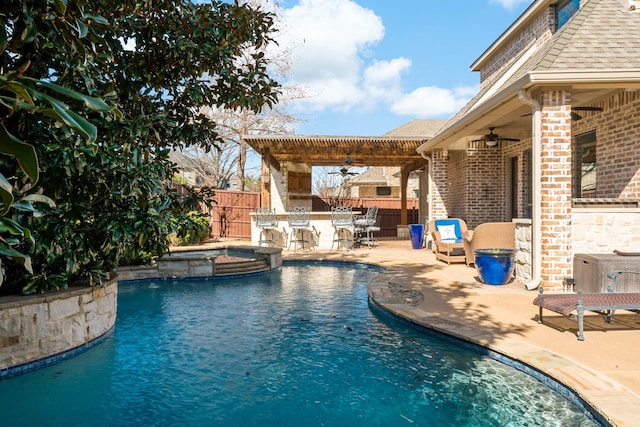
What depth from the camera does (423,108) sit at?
52219 millimetres

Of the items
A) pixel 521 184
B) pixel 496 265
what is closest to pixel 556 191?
pixel 496 265

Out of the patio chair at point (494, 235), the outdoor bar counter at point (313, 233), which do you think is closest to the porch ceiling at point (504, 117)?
the patio chair at point (494, 235)

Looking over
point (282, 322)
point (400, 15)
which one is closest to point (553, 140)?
point (282, 322)

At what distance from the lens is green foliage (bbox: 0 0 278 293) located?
8.54ft

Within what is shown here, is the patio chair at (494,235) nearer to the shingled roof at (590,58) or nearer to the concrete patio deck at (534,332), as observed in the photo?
the concrete patio deck at (534,332)

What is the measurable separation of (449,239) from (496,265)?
11.3 ft

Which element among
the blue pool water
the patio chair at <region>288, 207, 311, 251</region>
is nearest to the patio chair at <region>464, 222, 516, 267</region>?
the blue pool water

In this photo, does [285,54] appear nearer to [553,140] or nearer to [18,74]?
[553,140]

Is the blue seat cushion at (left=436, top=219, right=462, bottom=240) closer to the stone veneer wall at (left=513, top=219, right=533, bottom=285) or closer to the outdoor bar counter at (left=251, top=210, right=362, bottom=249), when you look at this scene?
the stone veneer wall at (left=513, top=219, right=533, bottom=285)

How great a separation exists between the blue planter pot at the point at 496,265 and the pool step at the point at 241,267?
4.92 m

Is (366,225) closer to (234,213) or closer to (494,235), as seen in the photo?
(234,213)

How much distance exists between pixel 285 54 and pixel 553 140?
18999 millimetres

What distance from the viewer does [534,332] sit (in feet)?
14.1

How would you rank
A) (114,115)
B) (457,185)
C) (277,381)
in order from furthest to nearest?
(457,185), (277,381), (114,115)
